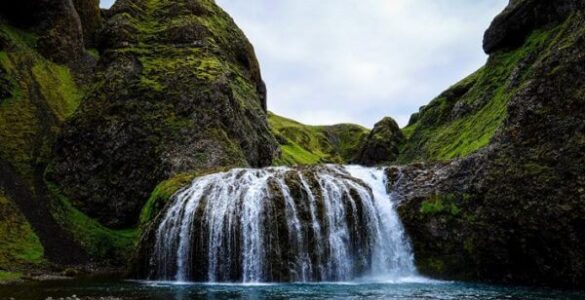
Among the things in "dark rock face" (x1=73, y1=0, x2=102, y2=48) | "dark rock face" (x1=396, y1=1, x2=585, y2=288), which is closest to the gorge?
"dark rock face" (x1=396, y1=1, x2=585, y2=288)

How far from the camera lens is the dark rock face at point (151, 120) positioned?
5822 centimetres

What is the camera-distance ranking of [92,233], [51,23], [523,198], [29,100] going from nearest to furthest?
1. [523,198]
2. [92,233]
3. [29,100]
4. [51,23]

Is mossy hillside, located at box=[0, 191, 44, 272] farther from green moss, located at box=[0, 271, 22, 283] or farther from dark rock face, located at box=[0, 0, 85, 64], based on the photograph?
dark rock face, located at box=[0, 0, 85, 64]


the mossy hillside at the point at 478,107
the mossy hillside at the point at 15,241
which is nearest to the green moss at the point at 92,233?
the mossy hillside at the point at 15,241

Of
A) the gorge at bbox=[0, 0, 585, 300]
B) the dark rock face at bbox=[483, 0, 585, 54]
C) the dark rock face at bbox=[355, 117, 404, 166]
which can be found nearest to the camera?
the gorge at bbox=[0, 0, 585, 300]

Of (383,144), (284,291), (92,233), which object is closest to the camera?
(284,291)

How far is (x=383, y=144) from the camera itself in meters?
111

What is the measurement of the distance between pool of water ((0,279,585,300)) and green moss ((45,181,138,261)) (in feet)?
55.2

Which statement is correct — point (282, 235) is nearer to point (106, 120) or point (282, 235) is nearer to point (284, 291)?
point (284, 291)

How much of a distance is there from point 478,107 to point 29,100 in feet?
217

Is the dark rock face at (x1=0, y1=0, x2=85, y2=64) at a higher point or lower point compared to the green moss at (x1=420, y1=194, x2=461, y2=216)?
higher

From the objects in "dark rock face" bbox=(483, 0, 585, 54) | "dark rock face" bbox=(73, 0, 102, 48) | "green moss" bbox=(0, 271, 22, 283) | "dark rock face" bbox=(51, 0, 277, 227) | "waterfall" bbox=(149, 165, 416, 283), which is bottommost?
"green moss" bbox=(0, 271, 22, 283)

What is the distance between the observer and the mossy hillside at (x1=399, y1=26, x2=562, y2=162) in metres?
62.5

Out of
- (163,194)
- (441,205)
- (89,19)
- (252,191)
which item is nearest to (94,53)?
(89,19)
